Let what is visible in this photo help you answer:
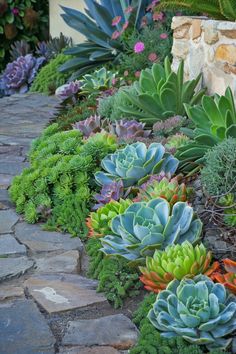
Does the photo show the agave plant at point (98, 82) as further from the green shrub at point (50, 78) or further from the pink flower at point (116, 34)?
the green shrub at point (50, 78)

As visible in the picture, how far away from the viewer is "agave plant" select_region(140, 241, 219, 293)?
9.08ft

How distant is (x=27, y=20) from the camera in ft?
34.1

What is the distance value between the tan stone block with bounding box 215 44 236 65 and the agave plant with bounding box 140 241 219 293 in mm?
1580

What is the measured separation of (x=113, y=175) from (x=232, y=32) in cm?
117

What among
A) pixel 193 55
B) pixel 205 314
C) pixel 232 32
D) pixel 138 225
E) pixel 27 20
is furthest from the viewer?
pixel 27 20

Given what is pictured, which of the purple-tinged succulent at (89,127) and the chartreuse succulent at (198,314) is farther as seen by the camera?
the purple-tinged succulent at (89,127)

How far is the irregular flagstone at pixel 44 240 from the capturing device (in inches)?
143

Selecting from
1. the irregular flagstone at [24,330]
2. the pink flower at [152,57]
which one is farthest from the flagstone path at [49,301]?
the pink flower at [152,57]

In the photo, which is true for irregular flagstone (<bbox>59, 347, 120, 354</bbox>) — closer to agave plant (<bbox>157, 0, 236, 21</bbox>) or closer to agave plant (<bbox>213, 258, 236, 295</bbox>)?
agave plant (<bbox>213, 258, 236, 295</bbox>)

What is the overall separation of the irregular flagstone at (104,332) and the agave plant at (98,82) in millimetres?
3972

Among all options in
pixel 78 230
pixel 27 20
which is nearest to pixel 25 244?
pixel 78 230

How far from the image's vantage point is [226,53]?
413cm

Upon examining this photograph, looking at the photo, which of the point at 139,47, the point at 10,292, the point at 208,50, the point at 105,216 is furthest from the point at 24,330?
the point at 139,47

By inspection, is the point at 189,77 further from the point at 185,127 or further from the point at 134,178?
the point at 134,178
